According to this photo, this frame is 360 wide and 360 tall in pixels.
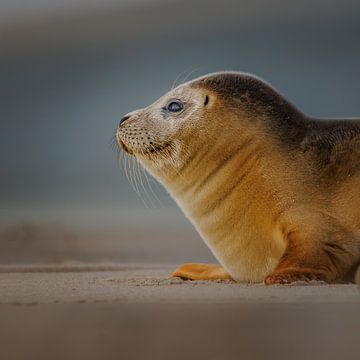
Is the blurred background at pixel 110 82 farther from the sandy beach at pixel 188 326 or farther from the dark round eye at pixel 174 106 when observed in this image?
the sandy beach at pixel 188 326

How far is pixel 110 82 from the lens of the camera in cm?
188

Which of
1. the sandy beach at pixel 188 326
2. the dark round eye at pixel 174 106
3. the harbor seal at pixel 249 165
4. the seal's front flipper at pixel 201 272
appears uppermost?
the dark round eye at pixel 174 106

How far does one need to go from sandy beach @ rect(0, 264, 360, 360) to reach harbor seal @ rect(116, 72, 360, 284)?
10.2 inches

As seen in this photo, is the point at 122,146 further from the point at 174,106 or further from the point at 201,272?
the point at 201,272

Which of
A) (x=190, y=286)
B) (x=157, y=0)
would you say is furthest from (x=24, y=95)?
(x=190, y=286)

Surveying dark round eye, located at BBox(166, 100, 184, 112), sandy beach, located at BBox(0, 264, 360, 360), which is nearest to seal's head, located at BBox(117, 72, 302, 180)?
dark round eye, located at BBox(166, 100, 184, 112)

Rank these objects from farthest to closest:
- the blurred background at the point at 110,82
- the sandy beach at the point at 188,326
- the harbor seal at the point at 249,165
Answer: the blurred background at the point at 110,82 < the harbor seal at the point at 249,165 < the sandy beach at the point at 188,326

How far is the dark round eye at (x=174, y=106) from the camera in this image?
1.55 metres

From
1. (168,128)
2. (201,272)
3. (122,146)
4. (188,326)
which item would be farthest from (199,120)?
(188,326)

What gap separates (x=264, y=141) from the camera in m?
1.49

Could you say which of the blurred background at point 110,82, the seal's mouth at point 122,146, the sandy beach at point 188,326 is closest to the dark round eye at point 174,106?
the seal's mouth at point 122,146

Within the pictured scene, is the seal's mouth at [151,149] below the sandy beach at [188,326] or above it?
above

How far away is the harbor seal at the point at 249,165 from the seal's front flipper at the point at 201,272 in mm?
18

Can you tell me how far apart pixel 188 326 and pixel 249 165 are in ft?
1.73
